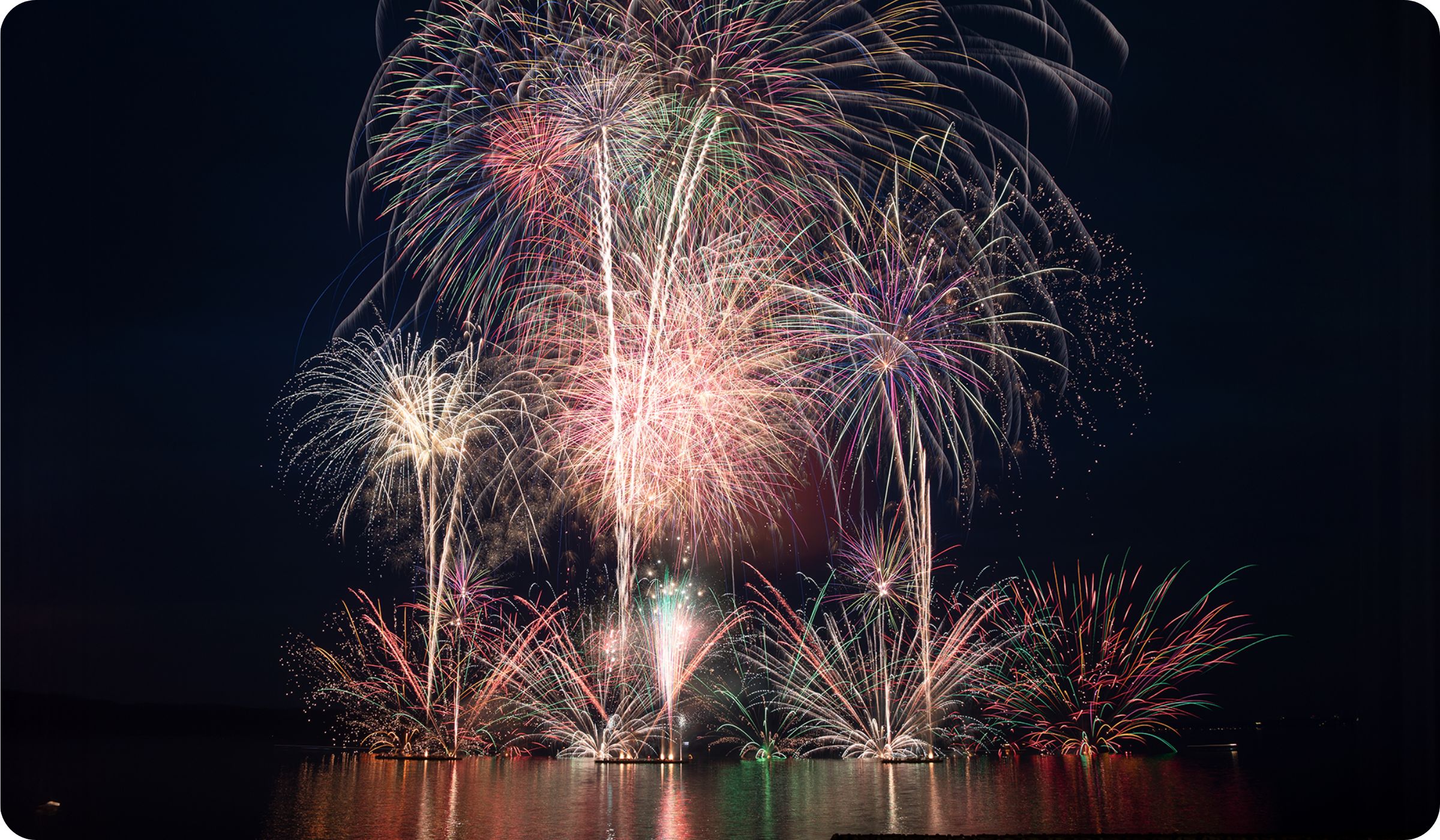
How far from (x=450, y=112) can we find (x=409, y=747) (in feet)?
88.4

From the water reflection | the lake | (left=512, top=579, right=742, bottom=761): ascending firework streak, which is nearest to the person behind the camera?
the water reflection

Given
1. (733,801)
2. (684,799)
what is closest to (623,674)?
(684,799)

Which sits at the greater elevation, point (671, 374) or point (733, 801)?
point (671, 374)

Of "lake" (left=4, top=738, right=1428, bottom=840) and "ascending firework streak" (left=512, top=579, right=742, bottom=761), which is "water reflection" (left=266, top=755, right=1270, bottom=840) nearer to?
"lake" (left=4, top=738, right=1428, bottom=840)

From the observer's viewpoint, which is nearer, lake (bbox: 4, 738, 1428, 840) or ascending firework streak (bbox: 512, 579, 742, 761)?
lake (bbox: 4, 738, 1428, 840)

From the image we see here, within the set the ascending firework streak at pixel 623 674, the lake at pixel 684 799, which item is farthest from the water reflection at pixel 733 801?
the ascending firework streak at pixel 623 674

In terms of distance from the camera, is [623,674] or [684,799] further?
[623,674]

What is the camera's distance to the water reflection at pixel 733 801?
17.6 meters

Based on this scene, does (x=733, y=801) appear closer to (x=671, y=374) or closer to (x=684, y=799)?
(x=684, y=799)

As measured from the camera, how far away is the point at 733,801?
23172 millimetres

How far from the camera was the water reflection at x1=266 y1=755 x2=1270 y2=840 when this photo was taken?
17.6m

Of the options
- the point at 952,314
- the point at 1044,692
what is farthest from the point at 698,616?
the point at 1044,692

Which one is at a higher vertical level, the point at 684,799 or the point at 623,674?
the point at 623,674

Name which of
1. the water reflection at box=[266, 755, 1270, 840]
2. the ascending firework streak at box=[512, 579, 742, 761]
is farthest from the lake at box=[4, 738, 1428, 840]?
the ascending firework streak at box=[512, 579, 742, 761]
